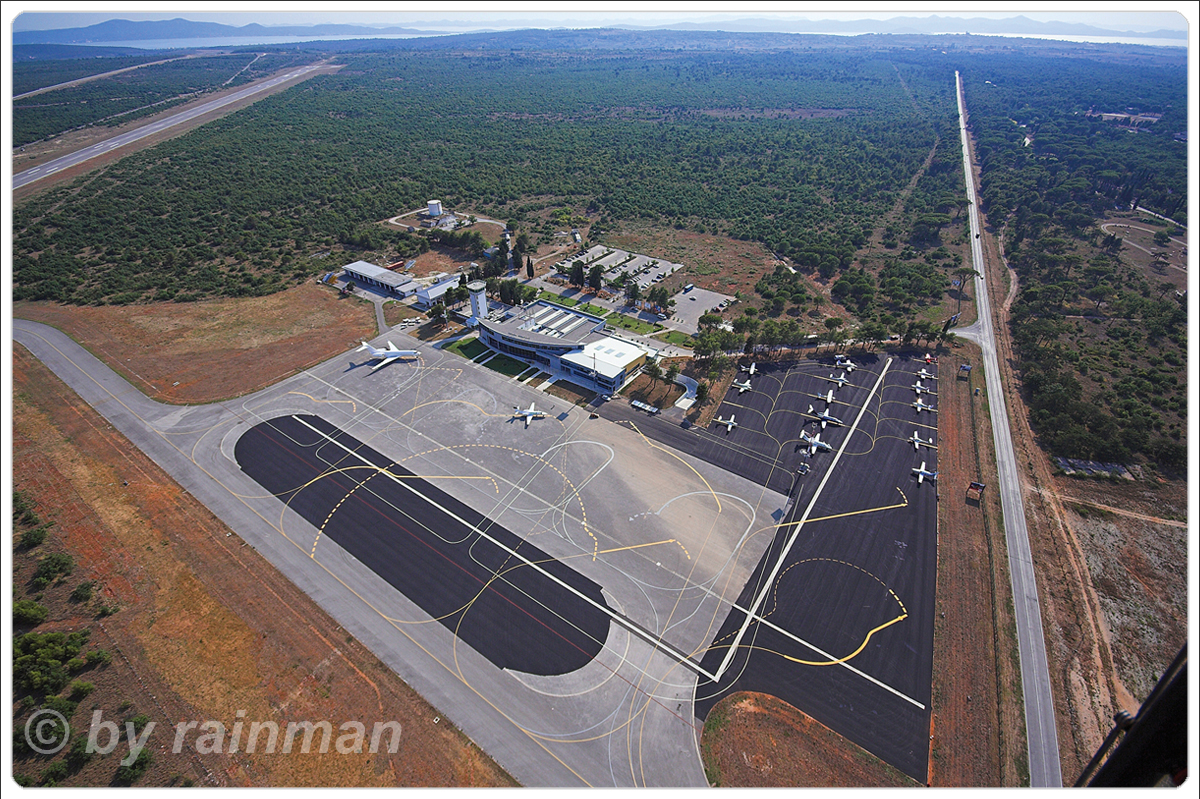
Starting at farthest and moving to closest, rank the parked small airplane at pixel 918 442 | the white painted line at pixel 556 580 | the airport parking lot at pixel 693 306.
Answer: the airport parking lot at pixel 693 306 < the parked small airplane at pixel 918 442 < the white painted line at pixel 556 580

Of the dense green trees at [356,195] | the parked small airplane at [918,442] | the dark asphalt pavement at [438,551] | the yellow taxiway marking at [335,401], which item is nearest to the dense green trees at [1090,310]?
the parked small airplane at [918,442]

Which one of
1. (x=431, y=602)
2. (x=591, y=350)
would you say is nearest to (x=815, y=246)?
(x=591, y=350)

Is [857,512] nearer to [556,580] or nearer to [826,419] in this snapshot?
[826,419]

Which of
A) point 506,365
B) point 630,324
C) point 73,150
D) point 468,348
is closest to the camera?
point 506,365

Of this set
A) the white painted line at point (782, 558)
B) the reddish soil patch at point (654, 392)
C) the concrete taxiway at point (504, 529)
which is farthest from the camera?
the reddish soil patch at point (654, 392)

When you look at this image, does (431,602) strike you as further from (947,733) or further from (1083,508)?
(1083,508)

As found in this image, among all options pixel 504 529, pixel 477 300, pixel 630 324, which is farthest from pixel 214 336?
pixel 630 324

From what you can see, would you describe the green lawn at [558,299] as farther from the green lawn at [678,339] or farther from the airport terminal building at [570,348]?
the green lawn at [678,339]
